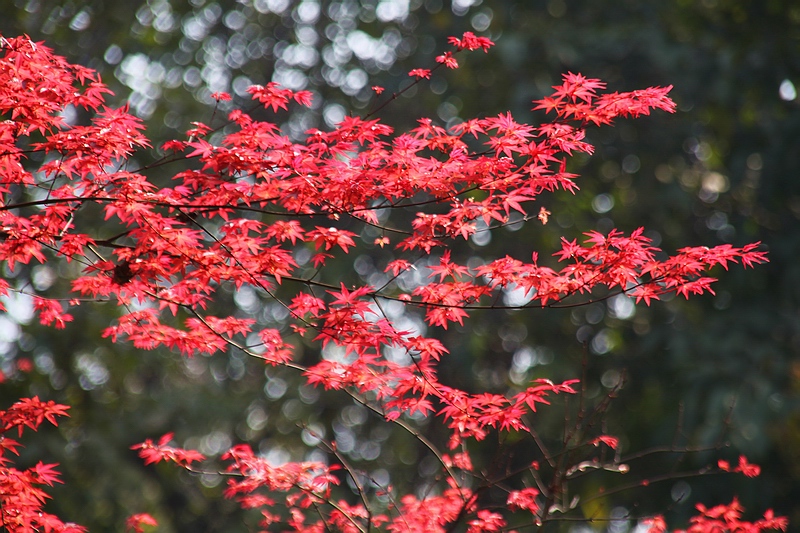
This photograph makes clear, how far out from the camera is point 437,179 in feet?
8.75

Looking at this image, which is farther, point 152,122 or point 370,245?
point 370,245

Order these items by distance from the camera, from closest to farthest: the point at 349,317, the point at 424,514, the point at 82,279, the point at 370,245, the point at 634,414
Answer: the point at 349,317 → the point at 82,279 → the point at 424,514 → the point at 634,414 → the point at 370,245

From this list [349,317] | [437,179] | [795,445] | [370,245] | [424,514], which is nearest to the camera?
[437,179]

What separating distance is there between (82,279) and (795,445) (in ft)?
26.2

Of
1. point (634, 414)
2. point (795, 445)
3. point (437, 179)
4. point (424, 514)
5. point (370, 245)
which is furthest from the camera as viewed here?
point (370, 245)

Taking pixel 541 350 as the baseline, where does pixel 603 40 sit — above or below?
above

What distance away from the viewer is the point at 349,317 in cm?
289

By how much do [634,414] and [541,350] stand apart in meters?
1.58

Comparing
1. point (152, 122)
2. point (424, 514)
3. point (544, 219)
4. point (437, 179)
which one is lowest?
point (152, 122)

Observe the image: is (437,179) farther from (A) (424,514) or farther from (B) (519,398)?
(A) (424,514)

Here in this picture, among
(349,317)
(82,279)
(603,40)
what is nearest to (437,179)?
(349,317)

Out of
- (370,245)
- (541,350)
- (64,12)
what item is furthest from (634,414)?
(64,12)

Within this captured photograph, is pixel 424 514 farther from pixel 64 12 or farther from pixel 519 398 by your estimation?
pixel 64 12

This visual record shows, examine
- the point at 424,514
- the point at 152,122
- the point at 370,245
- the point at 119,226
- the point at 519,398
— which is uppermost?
the point at 519,398
